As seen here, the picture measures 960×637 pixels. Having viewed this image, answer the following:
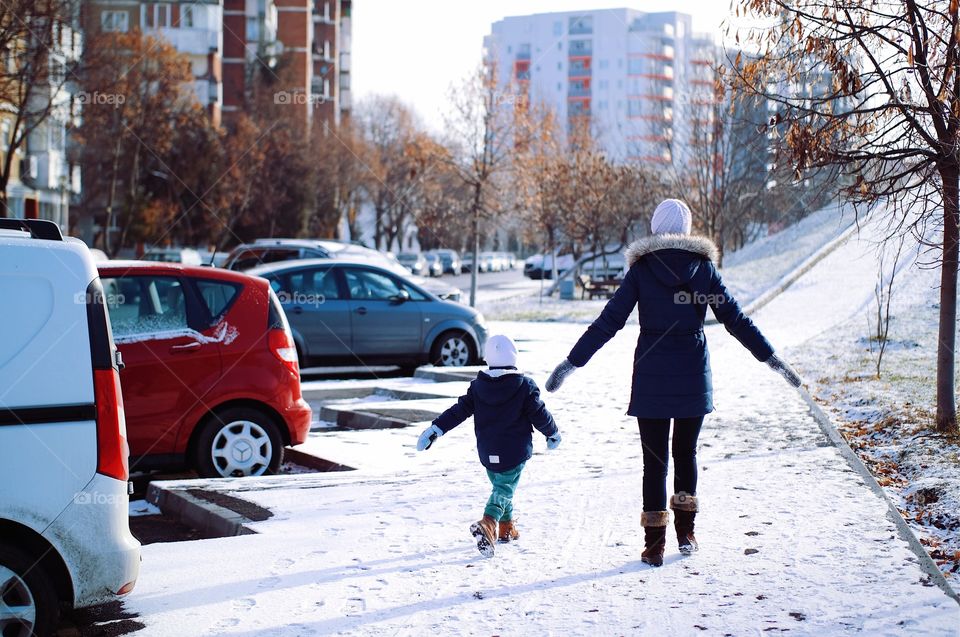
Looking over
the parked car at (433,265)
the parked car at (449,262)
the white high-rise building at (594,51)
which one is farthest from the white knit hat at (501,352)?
the white high-rise building at (594,51)

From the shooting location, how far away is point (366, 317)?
15766mm

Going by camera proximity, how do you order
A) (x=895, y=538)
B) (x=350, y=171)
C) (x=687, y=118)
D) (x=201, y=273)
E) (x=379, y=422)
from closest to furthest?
1. (x=895, y=538)
2. (x=201, y=273)
3. (x=379, y=422)
4. (x=687, y=118)
5. (x=350, y=171)

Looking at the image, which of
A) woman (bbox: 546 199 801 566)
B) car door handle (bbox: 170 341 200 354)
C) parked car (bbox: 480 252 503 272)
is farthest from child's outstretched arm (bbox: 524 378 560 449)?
parked car (bbox: 480 252 503 272)

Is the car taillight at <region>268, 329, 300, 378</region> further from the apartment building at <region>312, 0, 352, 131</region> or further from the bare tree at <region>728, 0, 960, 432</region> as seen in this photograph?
the apartment building at <region>312, 0, 352, 131</region>

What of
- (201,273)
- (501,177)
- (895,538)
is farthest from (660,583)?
(501,177)

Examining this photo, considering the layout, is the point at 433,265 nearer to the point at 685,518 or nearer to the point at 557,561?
the point at 685,518

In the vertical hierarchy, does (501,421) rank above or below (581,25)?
below

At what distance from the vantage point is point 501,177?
35469 millimetres

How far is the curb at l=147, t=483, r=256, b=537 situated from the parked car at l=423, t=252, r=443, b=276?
60.5m

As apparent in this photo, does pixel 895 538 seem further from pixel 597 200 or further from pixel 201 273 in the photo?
pixel 597 200

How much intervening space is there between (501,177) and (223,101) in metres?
49.5

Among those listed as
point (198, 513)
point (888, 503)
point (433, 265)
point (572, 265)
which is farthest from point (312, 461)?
point (433, 265)

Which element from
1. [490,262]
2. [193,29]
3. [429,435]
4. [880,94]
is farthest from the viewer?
[490,262]

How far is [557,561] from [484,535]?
1.35 ft
